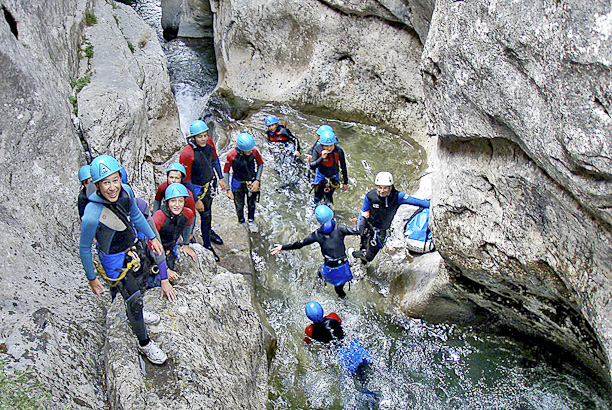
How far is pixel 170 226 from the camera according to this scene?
5656 mm

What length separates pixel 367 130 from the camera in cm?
1262

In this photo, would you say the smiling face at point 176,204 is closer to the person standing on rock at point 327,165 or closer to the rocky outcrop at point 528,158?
the rocky outcrop at point 528,158

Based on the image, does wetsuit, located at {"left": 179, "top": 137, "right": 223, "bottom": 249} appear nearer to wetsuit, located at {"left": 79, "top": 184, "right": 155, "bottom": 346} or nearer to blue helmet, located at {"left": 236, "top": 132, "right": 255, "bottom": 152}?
blue helmet, located at {"left": 236, "top": 132, "right": 255, "bottom": 152}

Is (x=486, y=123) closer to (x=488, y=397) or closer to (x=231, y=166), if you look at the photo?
(x=488, y=397)

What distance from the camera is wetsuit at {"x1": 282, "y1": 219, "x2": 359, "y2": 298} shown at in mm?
7227

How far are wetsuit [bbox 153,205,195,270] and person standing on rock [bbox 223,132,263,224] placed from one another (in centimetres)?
247

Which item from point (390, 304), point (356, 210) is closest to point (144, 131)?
point (356, 210)

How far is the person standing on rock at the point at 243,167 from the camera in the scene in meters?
8.22

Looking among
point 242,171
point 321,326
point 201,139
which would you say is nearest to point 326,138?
point 242,171

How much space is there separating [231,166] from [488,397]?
17.3 feet

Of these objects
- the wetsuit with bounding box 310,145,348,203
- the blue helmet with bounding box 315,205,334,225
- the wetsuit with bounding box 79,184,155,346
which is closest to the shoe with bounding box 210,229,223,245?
the wetsuit with bounding box 310,145,348,203

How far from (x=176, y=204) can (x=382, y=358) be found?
3.71 m

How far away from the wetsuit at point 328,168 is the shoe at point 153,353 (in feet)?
16.1

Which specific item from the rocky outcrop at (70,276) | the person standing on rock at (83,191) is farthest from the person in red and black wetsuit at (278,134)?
the person standing on rock at (83,191)
